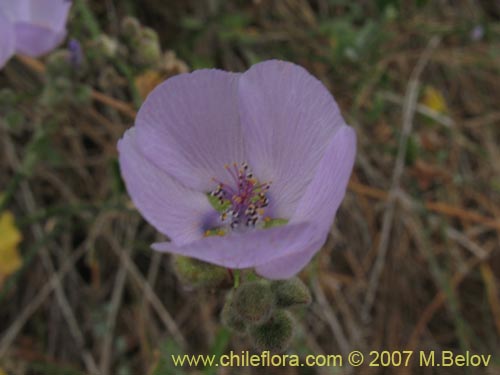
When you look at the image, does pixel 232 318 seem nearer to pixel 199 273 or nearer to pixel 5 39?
pixel 199 273

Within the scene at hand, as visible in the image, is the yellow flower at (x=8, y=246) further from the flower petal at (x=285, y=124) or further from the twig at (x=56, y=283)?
the flower petal at (x=285, y=124)

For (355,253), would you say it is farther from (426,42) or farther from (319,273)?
(426,42)

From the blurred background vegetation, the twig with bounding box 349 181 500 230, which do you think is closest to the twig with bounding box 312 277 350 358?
the blurred background vegetation

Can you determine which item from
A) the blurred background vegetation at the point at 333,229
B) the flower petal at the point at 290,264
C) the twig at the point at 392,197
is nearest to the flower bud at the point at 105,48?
the blurred background vegetation at the point at 333,229

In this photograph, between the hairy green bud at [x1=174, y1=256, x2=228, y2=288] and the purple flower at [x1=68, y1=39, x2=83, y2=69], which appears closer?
the hairy green bud at [x1=174, y1=256, x2=228, y2=288]

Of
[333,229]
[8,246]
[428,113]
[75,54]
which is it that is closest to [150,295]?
[8,246]

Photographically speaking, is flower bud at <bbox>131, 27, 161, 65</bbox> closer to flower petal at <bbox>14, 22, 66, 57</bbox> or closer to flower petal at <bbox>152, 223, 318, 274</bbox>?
flower petal at <bbox>14, 22, 66, 57</bbox>
